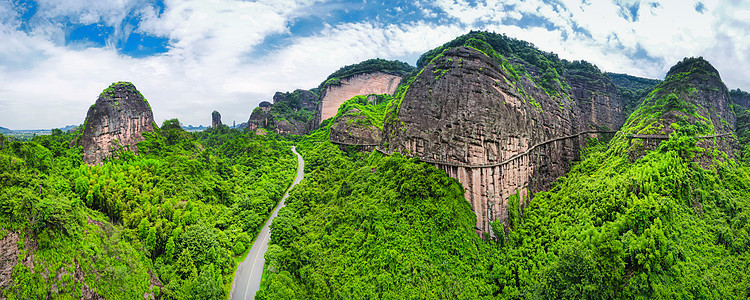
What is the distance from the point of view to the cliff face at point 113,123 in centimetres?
3472

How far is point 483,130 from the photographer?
22125 millimetres

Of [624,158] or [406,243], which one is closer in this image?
[406,243]

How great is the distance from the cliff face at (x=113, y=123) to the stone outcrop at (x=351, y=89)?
128ft

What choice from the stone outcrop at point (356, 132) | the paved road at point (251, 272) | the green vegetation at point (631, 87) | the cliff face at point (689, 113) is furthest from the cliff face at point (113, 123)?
the green vegetation at point (631, 87)

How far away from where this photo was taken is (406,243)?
65.9ft

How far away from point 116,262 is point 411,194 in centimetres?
1914

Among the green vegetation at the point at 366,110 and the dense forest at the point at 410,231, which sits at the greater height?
the green vegetation at the point at 366,110

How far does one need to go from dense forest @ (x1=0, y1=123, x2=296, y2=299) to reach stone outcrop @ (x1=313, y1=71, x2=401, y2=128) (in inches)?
1435

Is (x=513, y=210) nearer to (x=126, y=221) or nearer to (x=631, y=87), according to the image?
(x=126, y=221)

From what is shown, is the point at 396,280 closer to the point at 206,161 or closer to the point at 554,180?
the point at 554,180

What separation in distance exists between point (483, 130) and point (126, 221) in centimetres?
2769

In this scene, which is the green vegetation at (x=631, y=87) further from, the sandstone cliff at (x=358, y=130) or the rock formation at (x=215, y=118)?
the rock formation at (x=215, y=118)

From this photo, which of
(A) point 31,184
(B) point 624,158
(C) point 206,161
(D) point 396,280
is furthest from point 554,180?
(C) point 206,161

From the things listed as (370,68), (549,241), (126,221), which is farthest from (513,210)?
(370,68)
